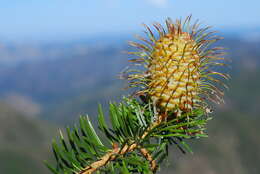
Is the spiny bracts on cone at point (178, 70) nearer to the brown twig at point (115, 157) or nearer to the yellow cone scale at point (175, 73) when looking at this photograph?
the yellow cone scale at point (175, 73)

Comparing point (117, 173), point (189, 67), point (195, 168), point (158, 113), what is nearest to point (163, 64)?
Answer: point (189, 67)

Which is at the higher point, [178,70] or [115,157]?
[178,70]

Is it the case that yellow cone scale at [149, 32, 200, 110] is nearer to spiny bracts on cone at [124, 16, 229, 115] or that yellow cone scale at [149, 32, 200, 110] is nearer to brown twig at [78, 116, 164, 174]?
spiny bracts on cone at [124, 16, 229, 115]

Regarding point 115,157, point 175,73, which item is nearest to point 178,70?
point 175,73

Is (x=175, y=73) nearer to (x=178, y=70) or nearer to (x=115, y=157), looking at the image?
(x=178, y=70)

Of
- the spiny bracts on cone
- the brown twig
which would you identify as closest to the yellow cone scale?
the spiny bracts on cone

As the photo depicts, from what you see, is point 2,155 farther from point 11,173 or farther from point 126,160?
point 126,160

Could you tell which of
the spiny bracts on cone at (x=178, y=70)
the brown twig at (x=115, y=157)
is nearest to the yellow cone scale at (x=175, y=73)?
the spiny bracts on cone at (x=178, y=70)

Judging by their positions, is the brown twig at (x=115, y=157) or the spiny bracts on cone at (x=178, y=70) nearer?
the brown twig at (x=115, y=157)

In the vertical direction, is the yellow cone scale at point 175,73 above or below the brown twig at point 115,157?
above
